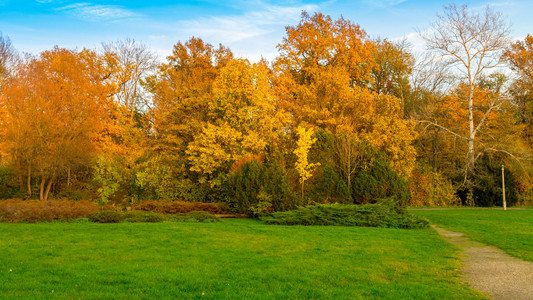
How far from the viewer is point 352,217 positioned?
13.4 meters

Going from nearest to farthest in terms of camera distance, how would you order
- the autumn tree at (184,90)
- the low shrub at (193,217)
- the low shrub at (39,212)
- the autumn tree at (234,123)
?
1. the low shrub at (39,212)
2. the low shrub at (193,217)
3. the autumn tree at (234,123)
4. the autumn tree at (184,90)

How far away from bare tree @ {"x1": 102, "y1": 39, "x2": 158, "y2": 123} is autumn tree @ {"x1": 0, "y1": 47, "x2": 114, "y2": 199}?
4.60 meters

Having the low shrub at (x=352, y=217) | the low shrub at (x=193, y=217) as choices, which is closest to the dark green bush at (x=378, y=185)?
the low shrub at (x=352, y=217)

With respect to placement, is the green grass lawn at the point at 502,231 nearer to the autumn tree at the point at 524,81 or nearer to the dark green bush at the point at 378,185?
the dark green bush at the point at 378,185

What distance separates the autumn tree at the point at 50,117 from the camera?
2031cm

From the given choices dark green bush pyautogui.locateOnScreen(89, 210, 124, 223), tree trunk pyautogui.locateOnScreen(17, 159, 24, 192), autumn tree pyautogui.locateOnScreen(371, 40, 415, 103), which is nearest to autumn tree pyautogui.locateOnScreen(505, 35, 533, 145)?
autumn tree pyautogui.locateOnScreen(371, 40, 415, 103)

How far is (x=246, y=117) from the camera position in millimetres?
18656

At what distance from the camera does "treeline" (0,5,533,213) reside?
1680 centimetres

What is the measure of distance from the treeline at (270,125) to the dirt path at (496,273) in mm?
7913

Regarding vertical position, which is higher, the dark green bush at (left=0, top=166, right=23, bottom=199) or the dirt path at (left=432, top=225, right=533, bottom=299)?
the dark green bush at (left=0, top=166, right=23, bottom=199)

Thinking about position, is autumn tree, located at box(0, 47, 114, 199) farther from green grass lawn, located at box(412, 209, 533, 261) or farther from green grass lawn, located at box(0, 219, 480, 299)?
green grass lawn, located at box(412, 209, 533, 261)

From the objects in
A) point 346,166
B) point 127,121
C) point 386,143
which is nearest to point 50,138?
point 127,121

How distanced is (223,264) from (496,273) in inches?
177

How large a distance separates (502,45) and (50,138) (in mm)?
27792
